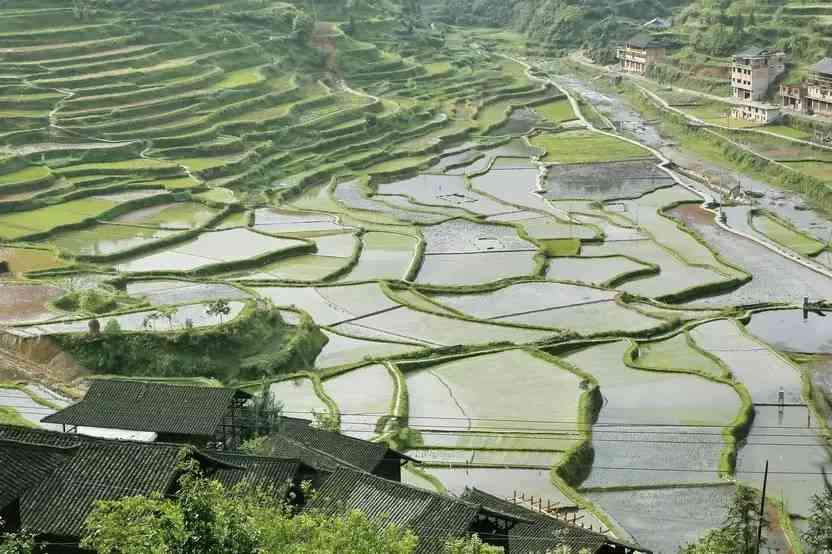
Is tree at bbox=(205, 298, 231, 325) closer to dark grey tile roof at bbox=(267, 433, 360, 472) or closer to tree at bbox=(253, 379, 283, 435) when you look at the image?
tree at bbox=(253, 379, 283, 435)

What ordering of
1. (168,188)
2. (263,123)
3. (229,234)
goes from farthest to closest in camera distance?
1. (263,123)
2. (168,188)
3. (229,234)

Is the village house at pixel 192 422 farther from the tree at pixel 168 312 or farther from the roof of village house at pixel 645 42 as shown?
the roof of village house at pixel 645 42

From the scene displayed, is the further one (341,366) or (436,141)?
(436,141)

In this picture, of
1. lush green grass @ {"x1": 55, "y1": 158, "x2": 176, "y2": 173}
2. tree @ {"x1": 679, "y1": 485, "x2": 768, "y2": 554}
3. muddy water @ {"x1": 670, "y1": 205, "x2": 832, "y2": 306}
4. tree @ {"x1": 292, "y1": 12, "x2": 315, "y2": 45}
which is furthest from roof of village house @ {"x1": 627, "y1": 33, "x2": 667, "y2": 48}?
tree @ {"x1": 679, "y1": 485, "x2": 768, "y2": 554}

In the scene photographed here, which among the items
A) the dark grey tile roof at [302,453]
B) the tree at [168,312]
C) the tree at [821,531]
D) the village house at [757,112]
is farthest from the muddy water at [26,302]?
the village house at [757,112]

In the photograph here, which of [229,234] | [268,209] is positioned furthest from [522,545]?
[268,209]

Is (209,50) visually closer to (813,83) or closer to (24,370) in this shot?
(813,83)

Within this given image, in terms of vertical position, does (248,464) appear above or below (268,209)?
above
